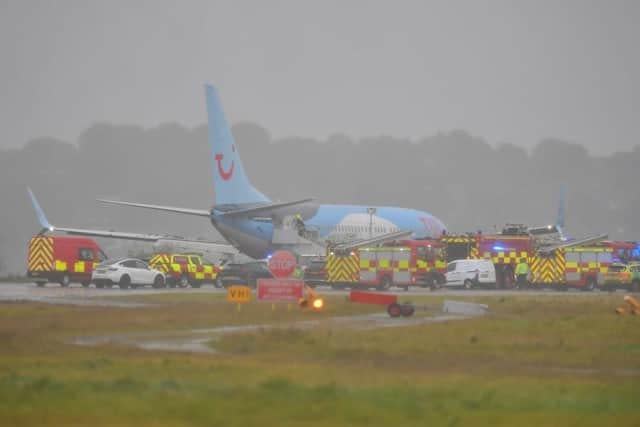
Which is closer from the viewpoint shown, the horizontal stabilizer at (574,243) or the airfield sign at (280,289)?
the airfield sign at (280,289)

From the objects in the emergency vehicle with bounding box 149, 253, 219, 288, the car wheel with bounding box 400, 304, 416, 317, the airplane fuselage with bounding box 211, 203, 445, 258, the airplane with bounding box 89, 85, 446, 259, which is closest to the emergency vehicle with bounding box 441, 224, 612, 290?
the airplane with bounding box 89, 85, 446, 259

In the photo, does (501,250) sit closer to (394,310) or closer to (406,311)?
(406,311)

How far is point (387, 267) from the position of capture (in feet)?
198

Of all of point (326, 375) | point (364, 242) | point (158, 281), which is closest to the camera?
point (326, 375)

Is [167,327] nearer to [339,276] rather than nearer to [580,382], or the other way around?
[580,382]

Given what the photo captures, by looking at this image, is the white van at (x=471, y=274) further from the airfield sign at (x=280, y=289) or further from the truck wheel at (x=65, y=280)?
the airfield sign at (x=280, y=289)

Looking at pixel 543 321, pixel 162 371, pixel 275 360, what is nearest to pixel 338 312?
pixel 543 321

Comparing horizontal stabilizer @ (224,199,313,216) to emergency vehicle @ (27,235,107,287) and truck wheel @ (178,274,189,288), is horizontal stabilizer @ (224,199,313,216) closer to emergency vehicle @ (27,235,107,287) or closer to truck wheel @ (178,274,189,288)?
truck wheel @ (178,274,189,288)

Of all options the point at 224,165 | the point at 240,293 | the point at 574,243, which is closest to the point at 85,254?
the point at 224,165

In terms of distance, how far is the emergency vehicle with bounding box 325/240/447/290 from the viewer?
197 feet

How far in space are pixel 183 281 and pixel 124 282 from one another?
197 inches

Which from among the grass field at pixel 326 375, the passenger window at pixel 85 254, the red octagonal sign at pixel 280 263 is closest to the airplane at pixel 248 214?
the passenger window at pixel 85 254

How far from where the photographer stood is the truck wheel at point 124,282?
5622 cm

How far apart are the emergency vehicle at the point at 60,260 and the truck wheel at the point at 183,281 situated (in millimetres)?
4267
